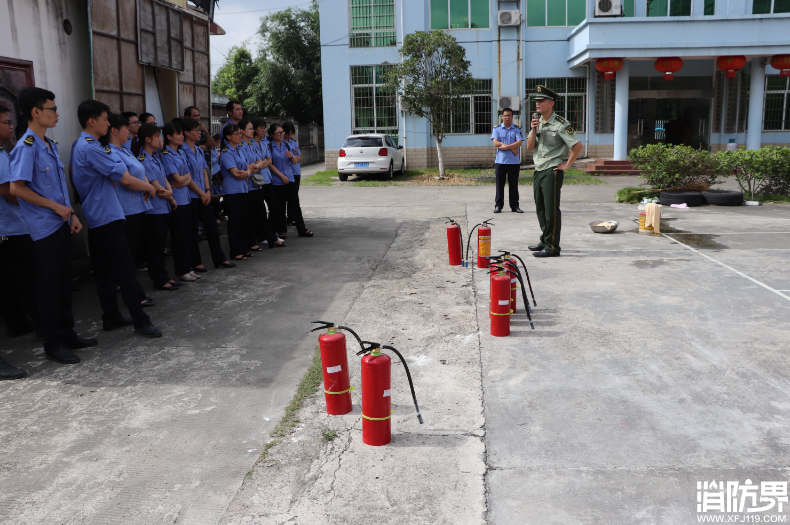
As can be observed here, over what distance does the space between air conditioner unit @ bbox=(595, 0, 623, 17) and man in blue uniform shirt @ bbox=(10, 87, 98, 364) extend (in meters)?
19.2

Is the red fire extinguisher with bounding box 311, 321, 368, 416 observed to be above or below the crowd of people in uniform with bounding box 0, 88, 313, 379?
→ below

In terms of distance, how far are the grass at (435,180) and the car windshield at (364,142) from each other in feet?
3.56

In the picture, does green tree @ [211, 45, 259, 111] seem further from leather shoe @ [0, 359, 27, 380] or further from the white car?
leather shoe @ [0, 359, 27, 380]

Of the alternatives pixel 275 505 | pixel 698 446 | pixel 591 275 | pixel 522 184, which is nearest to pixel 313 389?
pixel 275 505

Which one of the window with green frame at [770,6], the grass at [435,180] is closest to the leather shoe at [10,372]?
the grass at [435,180]

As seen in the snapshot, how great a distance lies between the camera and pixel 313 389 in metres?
4.07

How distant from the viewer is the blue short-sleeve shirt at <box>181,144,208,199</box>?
23.7ft

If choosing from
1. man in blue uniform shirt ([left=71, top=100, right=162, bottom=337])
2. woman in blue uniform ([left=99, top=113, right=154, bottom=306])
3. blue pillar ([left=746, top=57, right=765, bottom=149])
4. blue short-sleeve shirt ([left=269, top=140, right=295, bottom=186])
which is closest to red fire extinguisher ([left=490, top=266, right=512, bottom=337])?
man in blue uniform shirt ([left=71, top=100, right=162, bottom=337])

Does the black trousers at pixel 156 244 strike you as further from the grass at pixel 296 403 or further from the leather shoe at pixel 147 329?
the grass at pixel 296 403

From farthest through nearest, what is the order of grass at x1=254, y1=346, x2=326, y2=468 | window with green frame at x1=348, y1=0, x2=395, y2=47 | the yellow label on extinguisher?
window with green frame at x1=348, y1=0, x2=395, y2=47 → the yellow label on extinguisher → grass at x1=254, y1=346, x2=326, y2=468

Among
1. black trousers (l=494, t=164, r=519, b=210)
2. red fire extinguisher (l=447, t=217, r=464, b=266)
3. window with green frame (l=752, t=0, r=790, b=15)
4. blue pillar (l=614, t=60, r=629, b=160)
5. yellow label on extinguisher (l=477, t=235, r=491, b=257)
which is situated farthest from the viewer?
window with green frame (l=752, t=0, r=790, b=15)

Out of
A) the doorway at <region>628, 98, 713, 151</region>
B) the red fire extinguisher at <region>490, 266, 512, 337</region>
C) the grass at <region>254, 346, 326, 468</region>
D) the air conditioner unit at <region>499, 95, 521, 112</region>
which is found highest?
the air conditioner unit at <region>499, 95, 521, 112</region>

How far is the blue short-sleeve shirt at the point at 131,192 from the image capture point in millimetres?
5516

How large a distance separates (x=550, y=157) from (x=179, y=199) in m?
4.30
